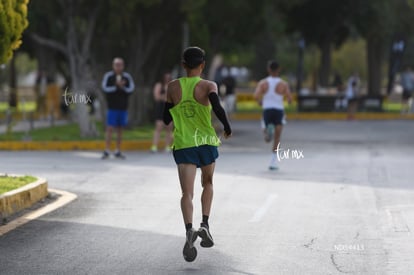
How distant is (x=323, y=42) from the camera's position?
45531 millimetres

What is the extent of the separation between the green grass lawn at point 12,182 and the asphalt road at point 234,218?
699mm

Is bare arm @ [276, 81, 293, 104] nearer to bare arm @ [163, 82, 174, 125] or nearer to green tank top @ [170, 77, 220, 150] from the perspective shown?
bare arm @ [163, 82, 174, 125]

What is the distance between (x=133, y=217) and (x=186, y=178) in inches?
109

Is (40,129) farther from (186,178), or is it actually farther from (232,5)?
(186,178)

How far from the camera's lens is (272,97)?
19234mm

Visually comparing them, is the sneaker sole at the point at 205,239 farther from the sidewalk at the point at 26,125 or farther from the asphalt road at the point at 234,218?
the sidewalk at the point at 26,125

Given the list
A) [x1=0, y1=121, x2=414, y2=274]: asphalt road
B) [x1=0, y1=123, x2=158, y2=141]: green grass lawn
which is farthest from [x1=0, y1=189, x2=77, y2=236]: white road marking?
[x1=0, y1=123, x2=158, y2=141]: green grass lawn

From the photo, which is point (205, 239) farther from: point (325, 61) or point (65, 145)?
point (325, 61)

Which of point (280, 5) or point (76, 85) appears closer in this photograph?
point (76, 85)

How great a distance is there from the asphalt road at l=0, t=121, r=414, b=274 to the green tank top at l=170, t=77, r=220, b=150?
1.00 meters

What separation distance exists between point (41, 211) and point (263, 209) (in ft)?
8.45

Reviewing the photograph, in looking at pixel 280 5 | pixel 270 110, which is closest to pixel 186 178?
pixel 270 110

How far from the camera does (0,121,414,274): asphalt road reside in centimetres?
972

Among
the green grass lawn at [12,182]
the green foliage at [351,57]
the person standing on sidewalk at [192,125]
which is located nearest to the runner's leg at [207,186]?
the person standing on sidewalk at [192,125]
